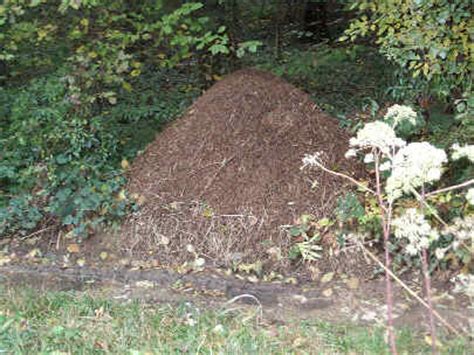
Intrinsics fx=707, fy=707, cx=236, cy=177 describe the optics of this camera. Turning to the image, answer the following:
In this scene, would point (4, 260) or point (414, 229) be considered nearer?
point (414, 229)

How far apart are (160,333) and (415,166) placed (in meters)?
2.39

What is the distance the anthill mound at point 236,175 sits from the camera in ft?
21.3

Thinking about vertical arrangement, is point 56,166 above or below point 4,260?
above

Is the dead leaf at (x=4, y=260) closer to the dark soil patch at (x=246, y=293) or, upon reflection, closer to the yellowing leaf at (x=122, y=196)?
the dark soil patch at (x=246, y=293)

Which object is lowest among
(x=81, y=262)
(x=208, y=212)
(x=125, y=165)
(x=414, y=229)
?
(x=81, y=262)

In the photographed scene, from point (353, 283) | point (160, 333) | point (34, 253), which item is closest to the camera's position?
point (160, 333)

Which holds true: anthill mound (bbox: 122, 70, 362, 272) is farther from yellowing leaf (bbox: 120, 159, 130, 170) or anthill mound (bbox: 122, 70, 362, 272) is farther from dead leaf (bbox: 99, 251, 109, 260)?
dead leaf (bbox: 99, 251, 109, 260)

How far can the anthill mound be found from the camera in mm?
6480

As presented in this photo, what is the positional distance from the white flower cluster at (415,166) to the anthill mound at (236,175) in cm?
308

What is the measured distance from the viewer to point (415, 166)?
10.6 feet

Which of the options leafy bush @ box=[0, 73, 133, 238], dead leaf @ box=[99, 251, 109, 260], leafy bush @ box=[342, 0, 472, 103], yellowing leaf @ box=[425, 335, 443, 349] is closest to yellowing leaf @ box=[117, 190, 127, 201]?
leafy bush @ box=[0, 73, 133, 238]

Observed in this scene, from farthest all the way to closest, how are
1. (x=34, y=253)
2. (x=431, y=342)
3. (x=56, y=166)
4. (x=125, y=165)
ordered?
(x=125, y=165)
(x=56, y=166)
(x=34, y=253)
(x=431, y=342)

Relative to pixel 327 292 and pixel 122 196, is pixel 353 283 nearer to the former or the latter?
pixel 327 292

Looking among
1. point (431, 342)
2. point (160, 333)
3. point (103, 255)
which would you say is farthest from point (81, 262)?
point (431, 342)
